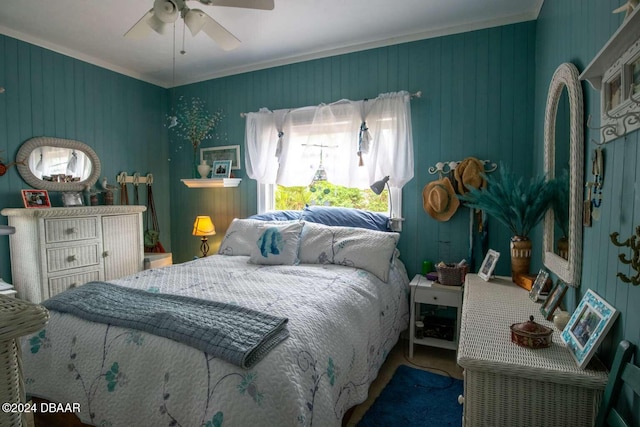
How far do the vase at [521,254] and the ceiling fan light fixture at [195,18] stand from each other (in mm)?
2213

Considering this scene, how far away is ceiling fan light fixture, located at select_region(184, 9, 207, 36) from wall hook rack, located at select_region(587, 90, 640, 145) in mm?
1936

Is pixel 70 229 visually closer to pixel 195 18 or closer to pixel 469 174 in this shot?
pixel 195 18

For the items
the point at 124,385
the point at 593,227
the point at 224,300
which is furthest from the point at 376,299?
the point at 124,385

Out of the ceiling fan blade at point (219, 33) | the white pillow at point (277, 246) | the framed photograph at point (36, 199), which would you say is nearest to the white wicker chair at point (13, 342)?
the ceiling fan blade at point (219, 33)

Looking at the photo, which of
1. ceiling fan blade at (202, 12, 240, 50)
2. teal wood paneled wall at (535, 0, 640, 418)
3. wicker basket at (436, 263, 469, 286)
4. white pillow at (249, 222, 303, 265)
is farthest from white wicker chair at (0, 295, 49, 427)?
wicker basket at (436, 263, 469, 286)

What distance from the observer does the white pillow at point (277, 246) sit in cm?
259

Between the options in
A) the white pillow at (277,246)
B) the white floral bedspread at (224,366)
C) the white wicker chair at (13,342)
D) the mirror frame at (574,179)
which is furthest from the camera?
the white pillow at (277,246)

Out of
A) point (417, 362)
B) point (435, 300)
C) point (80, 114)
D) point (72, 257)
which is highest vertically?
point (80, 114)

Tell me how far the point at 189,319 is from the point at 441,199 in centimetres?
200

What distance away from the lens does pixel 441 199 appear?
267cm

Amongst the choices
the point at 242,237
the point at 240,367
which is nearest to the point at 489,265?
the point at 240,367

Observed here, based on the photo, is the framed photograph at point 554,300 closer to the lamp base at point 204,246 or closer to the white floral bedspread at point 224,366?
the white floral bedspread at point 224,366

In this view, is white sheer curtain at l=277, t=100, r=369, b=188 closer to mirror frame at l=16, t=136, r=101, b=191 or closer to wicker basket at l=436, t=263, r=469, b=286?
wicker basket at l=436, t=263, r=469, b=286

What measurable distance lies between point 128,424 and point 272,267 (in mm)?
1311
